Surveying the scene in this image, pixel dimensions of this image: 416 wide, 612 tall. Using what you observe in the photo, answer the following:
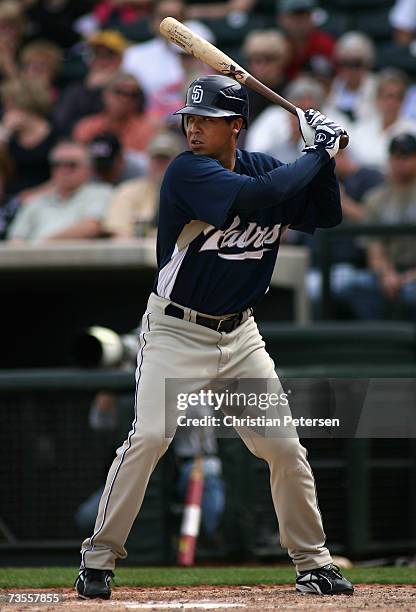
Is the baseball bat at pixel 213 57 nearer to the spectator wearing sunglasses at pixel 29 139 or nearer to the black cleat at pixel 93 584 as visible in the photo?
the black cleat at pixel 93 584

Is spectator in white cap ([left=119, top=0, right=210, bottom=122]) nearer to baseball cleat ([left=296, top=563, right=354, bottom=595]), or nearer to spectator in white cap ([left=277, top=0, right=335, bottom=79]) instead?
spectator in white cap ([left=277, top=0, right=335, bottom=79])

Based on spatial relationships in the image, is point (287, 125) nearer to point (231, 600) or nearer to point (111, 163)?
point (111, 163)

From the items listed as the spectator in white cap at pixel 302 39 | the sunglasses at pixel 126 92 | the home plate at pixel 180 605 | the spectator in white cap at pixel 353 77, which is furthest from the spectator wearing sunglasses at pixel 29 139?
the home plate at pixel 180 605

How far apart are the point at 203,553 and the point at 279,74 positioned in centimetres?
437

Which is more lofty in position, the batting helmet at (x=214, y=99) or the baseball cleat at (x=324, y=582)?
the batting helmet at (x=214, y=99)

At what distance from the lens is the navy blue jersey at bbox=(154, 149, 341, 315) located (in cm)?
385

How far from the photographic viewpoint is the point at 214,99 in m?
3.95

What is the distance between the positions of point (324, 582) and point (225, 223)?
3.95ft

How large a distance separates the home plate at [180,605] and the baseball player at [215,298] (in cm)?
17

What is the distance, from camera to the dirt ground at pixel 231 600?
3.64 meters

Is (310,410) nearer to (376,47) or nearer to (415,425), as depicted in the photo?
(415,425)

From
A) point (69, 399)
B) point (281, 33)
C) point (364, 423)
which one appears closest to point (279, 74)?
point (281, 33)

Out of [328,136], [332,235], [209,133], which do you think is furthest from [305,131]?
[332,235]

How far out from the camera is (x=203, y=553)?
6.20 meters
